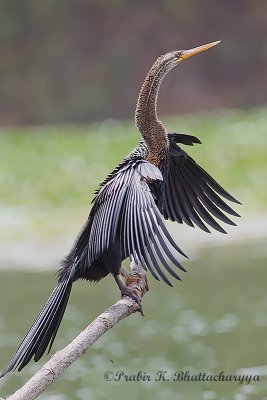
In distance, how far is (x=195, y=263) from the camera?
10.8 m

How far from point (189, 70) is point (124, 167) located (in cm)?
1813

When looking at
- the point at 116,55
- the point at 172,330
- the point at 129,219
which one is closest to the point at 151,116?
the point at 129,219

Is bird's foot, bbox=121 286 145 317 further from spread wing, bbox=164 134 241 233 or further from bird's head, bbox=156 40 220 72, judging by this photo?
bird's head, bbox=156 40 220 72

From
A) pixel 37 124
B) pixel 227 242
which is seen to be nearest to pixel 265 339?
pixel 227 242

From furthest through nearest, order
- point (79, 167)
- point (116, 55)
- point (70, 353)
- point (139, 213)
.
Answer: point (116, 55)
point (79, 167)
point (139, 213)
point (70, 353)

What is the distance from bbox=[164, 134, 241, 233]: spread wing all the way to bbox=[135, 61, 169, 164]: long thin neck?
235 millimetres

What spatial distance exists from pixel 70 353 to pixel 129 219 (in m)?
0.65

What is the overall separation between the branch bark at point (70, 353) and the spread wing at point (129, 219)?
0.21 metres

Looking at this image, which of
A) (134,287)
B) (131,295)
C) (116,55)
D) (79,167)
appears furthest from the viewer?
(116,55)

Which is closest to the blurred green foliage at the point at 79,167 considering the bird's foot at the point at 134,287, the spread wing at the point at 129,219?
the bird's foot at the point at 134,287

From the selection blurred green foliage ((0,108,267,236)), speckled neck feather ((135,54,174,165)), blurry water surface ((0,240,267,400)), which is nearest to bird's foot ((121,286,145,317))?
speckled neck feather ((135,54,174,165))

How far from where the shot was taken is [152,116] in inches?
211

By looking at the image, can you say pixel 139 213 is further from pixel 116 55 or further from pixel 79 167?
pixel 116 55

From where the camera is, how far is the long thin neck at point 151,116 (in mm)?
5355
